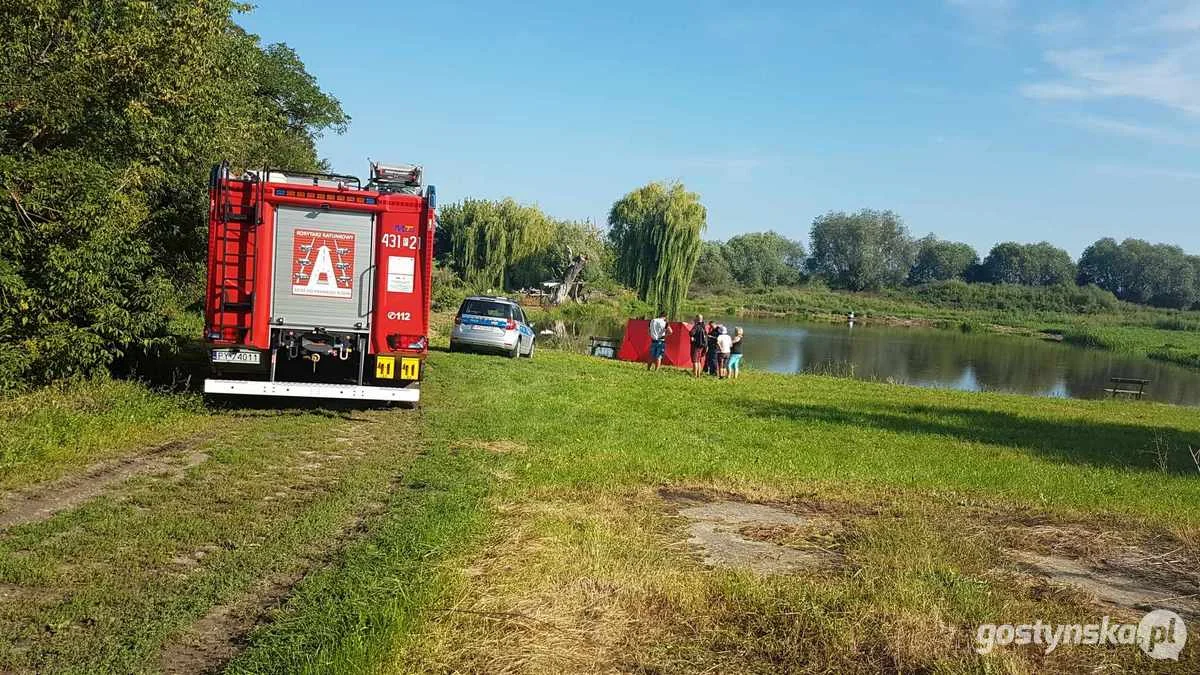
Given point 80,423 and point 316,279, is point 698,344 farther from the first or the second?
point 80,423

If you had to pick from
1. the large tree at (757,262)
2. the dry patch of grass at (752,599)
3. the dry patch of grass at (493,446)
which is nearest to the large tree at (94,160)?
the dry patch of grass at (493,446)

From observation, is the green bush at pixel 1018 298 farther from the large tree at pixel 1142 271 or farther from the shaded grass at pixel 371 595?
the shaded grass at pixel 371 595

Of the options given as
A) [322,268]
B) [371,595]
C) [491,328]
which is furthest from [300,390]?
[491,328]

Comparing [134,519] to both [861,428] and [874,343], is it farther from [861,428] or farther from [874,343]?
[874,343]

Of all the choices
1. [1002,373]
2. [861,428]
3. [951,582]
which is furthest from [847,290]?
[951,582]

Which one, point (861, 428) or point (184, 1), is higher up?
point (184, 1)

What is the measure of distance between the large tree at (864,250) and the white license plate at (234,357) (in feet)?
431

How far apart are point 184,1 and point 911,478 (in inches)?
Result: 443

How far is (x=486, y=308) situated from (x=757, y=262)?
4249 inches

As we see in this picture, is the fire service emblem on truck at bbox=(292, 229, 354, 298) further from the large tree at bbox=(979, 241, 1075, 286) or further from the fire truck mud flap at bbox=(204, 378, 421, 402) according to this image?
the large tree at bbox=(979, 241, 1075, 286)

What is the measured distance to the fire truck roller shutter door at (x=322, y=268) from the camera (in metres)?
12.1

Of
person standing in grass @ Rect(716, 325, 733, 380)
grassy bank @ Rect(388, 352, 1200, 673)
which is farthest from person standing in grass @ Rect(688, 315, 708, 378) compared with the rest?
grassy bank @ Rect(388, 352, 1200, 673)

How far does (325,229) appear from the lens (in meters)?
12.2

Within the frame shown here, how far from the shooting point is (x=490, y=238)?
61.6 meters
